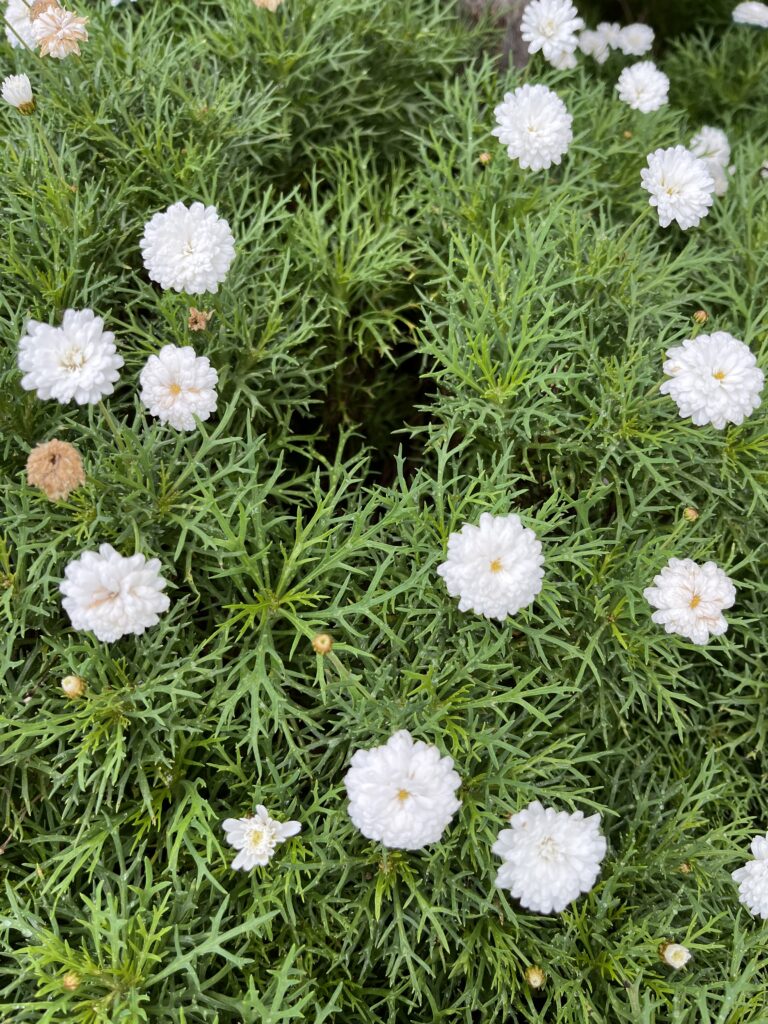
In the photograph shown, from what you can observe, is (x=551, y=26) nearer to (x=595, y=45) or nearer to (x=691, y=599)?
(x=595, y=45)

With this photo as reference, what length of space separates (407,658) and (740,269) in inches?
48.6

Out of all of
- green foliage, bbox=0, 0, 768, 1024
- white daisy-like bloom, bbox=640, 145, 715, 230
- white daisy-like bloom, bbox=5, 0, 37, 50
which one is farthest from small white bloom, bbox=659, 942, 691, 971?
white daisy-like bloom, bbox=5, 0, 37, 50

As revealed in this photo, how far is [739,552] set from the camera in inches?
67.4

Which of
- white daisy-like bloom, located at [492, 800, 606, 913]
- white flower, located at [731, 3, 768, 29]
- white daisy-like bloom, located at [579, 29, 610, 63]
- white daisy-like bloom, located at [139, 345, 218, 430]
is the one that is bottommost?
white daisy-like bloom, located at [492, 800, 606, 913]

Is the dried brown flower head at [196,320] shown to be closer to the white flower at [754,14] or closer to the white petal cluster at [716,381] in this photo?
the white petal cluster at [716,381]

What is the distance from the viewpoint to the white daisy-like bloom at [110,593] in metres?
1.14

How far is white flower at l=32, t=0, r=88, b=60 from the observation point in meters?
1.48

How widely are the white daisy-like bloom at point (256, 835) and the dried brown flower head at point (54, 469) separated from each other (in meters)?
0.57

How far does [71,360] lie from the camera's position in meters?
1.22

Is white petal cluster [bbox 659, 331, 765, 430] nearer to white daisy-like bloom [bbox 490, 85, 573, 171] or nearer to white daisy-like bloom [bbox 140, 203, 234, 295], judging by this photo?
white daisy-like bloom [bbox 490, 85, 573, 171]

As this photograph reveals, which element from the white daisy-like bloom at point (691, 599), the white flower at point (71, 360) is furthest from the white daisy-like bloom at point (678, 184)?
the white flower at point (71, 360)

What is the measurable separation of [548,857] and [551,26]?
1691mm

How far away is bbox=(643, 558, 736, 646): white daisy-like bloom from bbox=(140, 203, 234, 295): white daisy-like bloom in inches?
35.8

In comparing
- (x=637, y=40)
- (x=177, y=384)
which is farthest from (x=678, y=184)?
(x=177, y=384)
